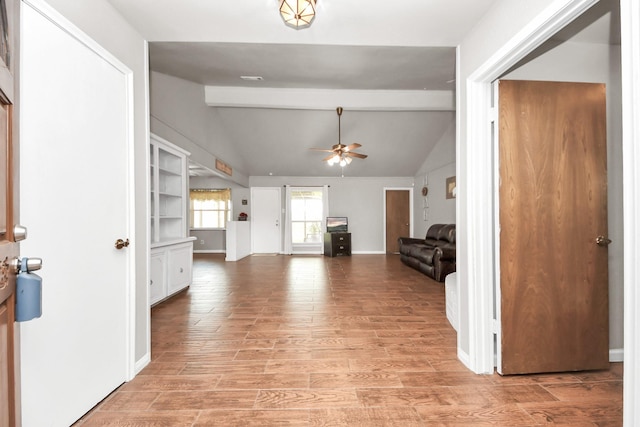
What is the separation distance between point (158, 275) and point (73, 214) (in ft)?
7.50

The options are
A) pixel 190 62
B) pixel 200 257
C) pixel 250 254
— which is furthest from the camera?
pixel 250 254

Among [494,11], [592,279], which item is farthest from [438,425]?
[494,11]

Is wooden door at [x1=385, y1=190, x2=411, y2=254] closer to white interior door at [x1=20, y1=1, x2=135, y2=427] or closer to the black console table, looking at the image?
the black console table

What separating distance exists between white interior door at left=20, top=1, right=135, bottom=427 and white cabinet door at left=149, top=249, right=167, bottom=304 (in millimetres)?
1662

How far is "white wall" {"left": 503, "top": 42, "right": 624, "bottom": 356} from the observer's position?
216 centimetres

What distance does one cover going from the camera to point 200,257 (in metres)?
7.99

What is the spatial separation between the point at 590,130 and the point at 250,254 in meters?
7.77

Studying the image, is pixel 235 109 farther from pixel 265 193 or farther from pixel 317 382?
pixel 317 382

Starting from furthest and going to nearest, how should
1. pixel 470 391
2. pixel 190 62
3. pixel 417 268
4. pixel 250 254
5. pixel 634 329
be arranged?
1. pixel 250 254
2. pixel 417 268
3. pixel 190 62
4. pixel 470 391
5. pixel 634 329

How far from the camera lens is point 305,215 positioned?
8.79m

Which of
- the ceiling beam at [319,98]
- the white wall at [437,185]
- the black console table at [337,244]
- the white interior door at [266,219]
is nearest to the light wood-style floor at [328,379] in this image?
the ceiling beam at [319,98]

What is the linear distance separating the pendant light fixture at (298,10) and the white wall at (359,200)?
690cm

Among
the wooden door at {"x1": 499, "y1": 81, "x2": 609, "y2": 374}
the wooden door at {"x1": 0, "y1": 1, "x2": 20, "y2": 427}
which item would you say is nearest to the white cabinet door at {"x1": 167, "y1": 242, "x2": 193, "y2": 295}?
the wooden door at {"x1": 0, "y1": 1, "x2": 20, "y2": 427}

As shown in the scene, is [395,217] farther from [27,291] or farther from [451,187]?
[27,291]
